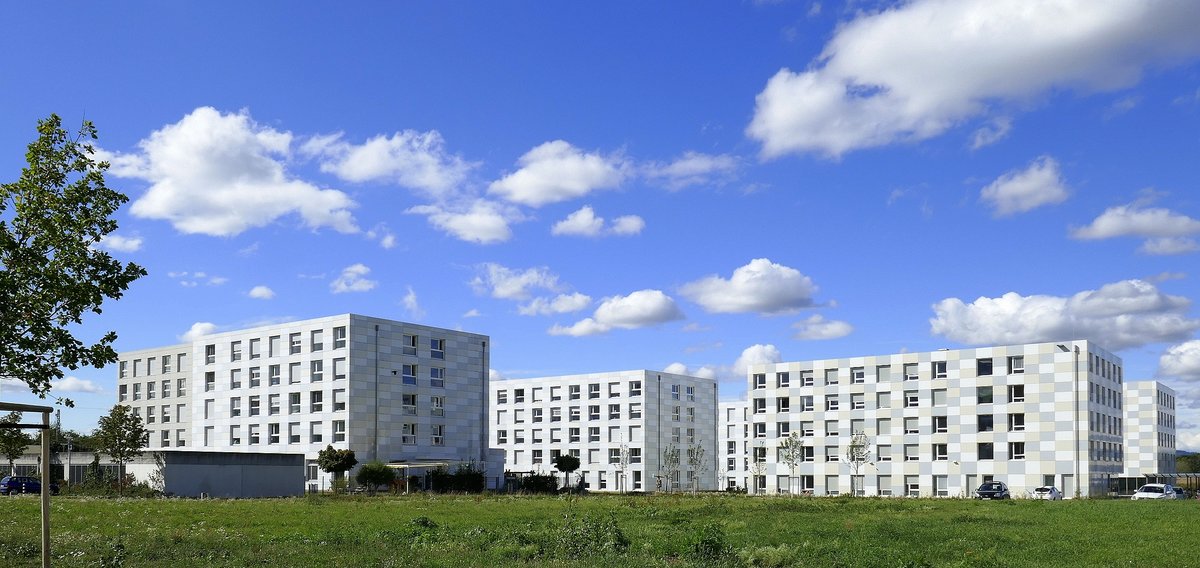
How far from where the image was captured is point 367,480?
3297 inches

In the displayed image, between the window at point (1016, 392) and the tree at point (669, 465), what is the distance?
140 ft

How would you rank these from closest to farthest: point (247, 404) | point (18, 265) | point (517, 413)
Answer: point (18, 265) → point (247, 404) → point (517, 413)

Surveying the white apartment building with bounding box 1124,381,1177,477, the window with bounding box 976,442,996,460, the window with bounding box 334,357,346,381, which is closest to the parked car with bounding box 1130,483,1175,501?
the window with bounding box 976,442,996,460

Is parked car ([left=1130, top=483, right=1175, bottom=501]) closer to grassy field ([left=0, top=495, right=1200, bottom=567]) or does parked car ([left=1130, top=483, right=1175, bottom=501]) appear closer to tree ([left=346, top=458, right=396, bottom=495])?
grassy field ([left=0, top=495, right=1200, bottom=567])

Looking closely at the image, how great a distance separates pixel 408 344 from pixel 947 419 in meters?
53.1

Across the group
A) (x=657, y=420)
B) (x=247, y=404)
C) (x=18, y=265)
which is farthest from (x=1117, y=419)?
(x=18, y=265)

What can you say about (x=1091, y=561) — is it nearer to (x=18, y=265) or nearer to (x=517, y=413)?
(x=18, y=265)

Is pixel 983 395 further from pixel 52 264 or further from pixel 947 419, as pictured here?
pixel 52 264

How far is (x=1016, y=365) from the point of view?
98.5m

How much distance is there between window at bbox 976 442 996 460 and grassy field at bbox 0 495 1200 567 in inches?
2294

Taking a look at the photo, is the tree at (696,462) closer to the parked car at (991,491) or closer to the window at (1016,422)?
the window at (1016,422)

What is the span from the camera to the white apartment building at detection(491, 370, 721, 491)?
137 meters

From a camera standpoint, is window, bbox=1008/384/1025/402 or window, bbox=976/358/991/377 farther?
window, bbox=976/358/991/377

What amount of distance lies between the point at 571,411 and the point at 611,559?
121 metres
